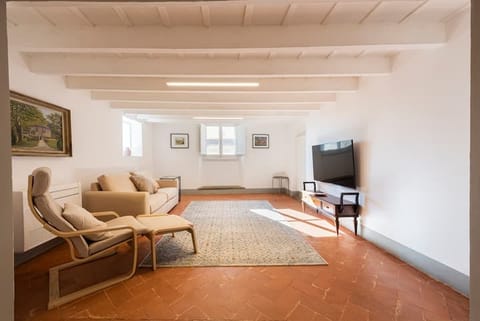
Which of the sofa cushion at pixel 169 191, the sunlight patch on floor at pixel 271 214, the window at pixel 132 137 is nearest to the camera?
the sunlight patch on floor at pixel 271 214

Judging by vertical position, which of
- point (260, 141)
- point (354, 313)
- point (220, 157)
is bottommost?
point (354, 313)

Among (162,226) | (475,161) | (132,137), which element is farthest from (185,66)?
(132,137)

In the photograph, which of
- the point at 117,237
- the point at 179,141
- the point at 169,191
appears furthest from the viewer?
the point at 179,141

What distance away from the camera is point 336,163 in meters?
3.83

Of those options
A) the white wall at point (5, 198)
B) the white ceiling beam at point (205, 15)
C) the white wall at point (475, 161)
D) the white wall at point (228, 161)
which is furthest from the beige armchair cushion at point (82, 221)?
the white wall at point (228, 161)

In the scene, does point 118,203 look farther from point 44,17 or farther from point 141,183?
point 44,17

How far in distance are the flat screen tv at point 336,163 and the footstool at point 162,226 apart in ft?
8.07

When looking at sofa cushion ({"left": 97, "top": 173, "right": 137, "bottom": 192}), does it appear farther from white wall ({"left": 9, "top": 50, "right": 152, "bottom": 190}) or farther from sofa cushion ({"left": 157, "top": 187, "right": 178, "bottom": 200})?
sofa cushion ({"left": 157, "top": 187, "right": 178, "bottom": 200})

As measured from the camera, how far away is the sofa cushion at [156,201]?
151 inches

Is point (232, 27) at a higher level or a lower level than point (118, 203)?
higher

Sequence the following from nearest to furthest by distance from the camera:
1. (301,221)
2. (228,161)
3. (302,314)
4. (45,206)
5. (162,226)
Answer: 1. (302,314)
2. (45,206)
3. (162,226)
4. (301,221)
5. (228,161)

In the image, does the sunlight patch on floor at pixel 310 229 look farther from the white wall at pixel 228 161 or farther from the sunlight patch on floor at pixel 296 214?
the white wall at pixel 228 161

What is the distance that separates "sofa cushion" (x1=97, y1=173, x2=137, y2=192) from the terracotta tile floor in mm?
1388

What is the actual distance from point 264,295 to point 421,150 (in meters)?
2.14
